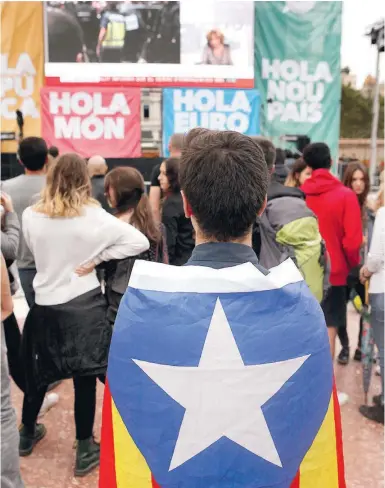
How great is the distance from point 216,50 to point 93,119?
2.84 m

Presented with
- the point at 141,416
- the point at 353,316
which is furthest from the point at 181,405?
the point at 353,316

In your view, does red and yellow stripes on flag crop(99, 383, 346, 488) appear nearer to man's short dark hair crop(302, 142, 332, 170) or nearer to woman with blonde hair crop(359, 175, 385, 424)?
woman with blonde hair crop(359, 175, 385, 424)

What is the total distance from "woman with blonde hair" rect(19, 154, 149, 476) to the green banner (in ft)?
32.5

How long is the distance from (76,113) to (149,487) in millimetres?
11046

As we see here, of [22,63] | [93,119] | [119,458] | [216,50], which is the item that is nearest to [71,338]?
[119,458]

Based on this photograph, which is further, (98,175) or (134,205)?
(98,175)

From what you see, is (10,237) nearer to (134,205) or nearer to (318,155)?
(134,205)

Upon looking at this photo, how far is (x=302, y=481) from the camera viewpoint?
130 cm

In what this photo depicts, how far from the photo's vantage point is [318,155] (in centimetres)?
372

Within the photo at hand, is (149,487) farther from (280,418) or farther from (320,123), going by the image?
(320,123)

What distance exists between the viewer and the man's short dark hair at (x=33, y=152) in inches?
144

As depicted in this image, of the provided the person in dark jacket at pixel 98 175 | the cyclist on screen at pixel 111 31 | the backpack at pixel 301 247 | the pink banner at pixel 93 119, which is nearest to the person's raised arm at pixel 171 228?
the backpack at pixel 301 247

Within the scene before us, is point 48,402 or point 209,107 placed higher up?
point 209,107

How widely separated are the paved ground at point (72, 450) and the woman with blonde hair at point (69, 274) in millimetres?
134
